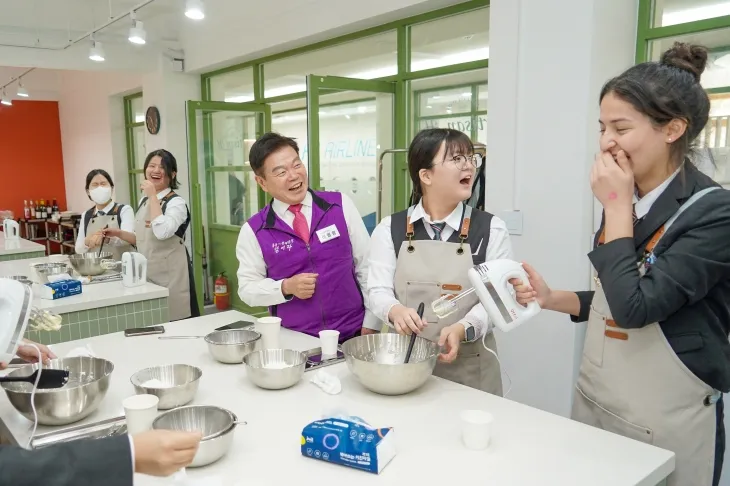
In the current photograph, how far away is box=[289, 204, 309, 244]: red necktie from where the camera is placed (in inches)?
89.0

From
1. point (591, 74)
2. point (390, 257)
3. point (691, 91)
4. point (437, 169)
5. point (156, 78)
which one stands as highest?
point (156, 78)

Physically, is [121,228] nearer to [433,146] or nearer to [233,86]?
[233,86]

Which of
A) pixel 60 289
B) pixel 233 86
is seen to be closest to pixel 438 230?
pixel 60 289

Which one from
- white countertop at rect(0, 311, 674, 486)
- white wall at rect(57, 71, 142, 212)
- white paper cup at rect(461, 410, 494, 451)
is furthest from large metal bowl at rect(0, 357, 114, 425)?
white wall at rect(57, 71, 142, 212)

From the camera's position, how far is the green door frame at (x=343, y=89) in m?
3.71

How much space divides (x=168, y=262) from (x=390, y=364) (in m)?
2.68

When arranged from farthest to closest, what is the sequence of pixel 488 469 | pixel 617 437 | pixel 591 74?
pixel 591 74, pixel 617 437, pixel 488 469

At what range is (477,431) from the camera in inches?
48.4

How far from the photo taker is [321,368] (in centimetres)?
174

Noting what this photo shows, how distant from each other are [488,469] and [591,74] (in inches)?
81.5

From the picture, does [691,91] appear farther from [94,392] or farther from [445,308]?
[94,392]

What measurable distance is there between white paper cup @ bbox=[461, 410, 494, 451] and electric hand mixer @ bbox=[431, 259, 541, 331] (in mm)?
301

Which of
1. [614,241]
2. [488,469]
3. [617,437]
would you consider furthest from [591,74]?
[488,469]

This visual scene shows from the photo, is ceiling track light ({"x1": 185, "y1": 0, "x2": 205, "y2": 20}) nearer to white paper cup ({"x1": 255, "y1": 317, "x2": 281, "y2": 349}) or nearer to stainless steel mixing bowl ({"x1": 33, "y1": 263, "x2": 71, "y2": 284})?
stainless steel mixing bowl ({"x1": 33, "y1": 263, "x2": 71, "y2": 284})
